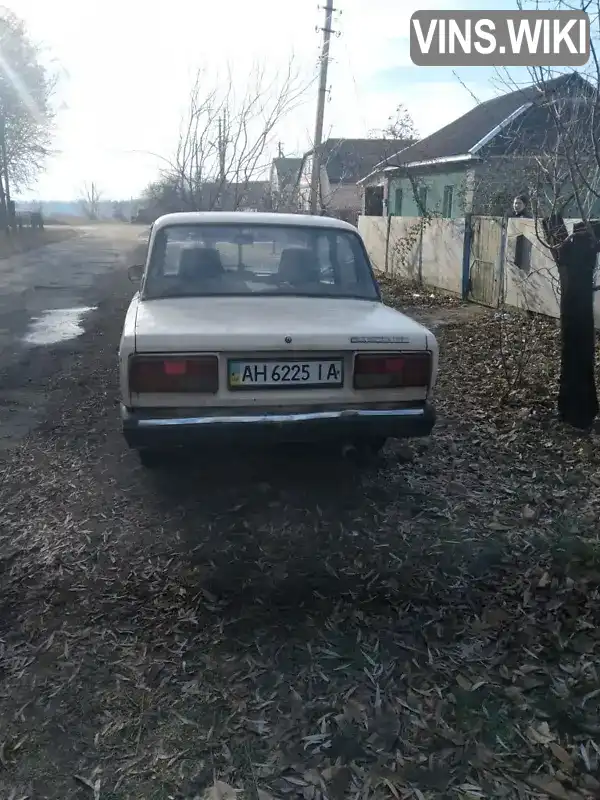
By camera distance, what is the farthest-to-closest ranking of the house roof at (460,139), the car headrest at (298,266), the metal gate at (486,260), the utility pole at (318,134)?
the house roof at (460,139) < the utility pole at (318,134) < the metal gate at (486,260) < the car headrest at (298,266)

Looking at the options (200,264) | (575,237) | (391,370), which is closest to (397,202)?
(575,237)

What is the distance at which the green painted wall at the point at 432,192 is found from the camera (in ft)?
82.6

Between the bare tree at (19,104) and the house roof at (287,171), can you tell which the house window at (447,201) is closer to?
the house roof at (287,171)

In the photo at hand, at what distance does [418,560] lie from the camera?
3766 millimetres

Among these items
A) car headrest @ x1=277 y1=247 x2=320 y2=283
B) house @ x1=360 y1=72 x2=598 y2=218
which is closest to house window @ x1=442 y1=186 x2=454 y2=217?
house @ x1=360 y1=72 x2=598 y2=218

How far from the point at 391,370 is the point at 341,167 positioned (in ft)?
92.3

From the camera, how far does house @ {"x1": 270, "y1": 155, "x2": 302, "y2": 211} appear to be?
787 inches

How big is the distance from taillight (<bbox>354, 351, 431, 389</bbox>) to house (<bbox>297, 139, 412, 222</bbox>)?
1430cm

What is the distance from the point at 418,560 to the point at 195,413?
1.40 meters

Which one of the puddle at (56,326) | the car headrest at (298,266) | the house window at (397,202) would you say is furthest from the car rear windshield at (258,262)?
the house window at (397,202)

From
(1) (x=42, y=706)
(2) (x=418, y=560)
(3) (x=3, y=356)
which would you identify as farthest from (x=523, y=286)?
(1) (x=42, y=706)

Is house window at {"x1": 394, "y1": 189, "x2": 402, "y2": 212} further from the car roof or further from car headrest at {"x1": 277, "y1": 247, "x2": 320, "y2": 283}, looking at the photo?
car headrest at {"x1": 277, "y1": 247, "x2": 320, "y2": 283}

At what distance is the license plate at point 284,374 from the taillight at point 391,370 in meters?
0.12

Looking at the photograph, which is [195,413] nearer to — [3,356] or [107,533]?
[107,533]
